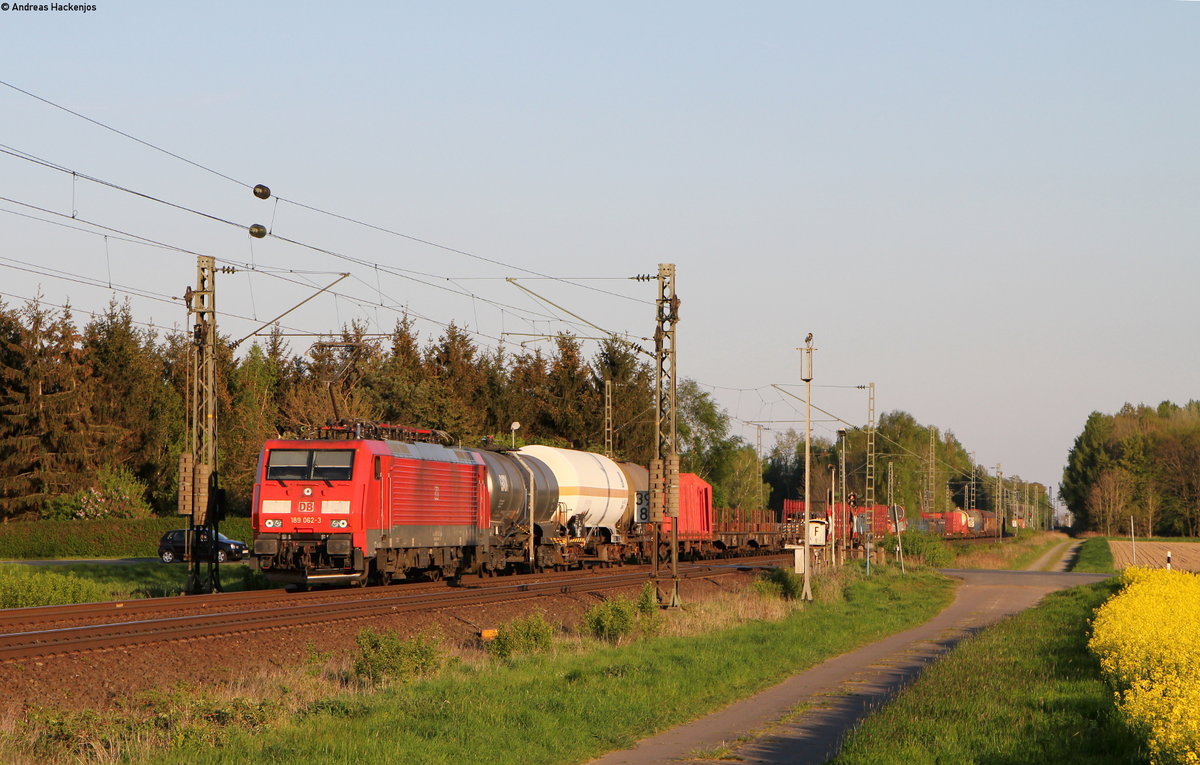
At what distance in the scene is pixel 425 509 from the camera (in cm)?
3275

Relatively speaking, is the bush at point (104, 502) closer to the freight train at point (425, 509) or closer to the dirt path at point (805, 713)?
the freight train at point (425, 509)

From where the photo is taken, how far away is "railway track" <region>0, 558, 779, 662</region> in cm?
1873

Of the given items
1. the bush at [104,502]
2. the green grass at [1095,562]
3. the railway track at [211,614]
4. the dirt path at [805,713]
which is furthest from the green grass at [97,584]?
the green grass at [1095,562]

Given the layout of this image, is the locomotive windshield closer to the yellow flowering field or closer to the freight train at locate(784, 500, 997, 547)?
the yellow flowering field

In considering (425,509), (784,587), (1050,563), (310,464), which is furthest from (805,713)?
(1050,563)

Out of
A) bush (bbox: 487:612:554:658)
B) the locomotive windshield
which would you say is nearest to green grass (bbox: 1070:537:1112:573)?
the locomotive windshield

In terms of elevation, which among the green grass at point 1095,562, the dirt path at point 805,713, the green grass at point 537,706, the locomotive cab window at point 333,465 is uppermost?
the locomotive cab window at point 333,465

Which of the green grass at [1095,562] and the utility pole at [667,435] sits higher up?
the utility pole at [667,435]

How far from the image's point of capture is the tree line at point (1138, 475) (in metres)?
152

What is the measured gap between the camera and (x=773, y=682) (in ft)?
62.2

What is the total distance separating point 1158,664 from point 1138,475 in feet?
517

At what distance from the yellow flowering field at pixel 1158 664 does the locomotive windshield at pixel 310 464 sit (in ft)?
54.6

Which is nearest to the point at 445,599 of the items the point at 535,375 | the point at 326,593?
the point at 326,593

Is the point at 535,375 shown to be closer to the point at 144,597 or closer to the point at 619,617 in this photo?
the point at 144,597
